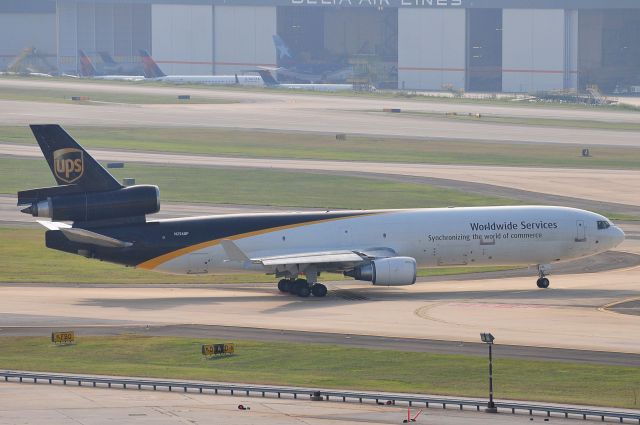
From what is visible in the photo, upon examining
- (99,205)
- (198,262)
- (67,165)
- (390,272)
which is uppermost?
(67,165)

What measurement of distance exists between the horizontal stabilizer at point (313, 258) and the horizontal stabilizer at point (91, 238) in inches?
305

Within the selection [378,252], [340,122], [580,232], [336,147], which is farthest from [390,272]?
[340,122]

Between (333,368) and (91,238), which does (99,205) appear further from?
(333,368)

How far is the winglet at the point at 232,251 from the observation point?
73188mm

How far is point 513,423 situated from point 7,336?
93.1 ft

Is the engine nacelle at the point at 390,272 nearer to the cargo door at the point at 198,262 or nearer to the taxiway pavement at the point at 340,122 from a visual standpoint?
the cargo door at the point at 198,262

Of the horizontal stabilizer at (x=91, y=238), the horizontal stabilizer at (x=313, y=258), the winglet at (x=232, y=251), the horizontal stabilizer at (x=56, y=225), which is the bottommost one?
the horizontal stabilizer at (x=313, y=258)

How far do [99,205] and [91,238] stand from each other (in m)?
2.12

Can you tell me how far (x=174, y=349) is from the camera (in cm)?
5922

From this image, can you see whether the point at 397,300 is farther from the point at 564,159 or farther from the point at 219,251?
the point at 564,159

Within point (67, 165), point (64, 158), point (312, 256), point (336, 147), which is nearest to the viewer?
point (67, 165)

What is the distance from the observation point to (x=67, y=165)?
73.6 meters

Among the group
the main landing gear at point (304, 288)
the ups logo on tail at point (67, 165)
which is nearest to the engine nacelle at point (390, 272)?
the main landing gear at point (304, 288)

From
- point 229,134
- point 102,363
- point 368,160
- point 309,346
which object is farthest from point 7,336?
point 229,134
